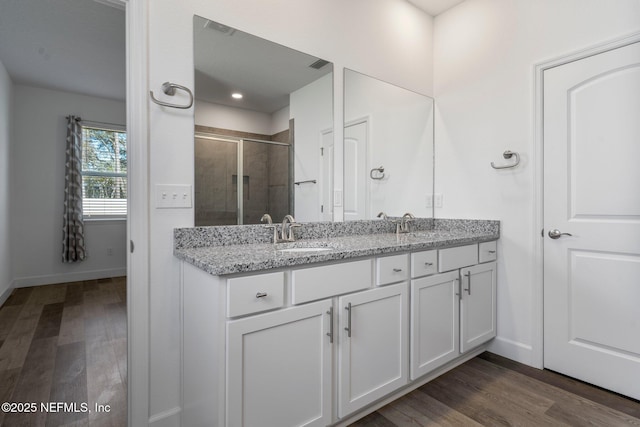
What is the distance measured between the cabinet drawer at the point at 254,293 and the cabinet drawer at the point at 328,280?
0.07 metres

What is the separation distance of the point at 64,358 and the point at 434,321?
8.48 ft

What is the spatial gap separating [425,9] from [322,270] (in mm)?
2513

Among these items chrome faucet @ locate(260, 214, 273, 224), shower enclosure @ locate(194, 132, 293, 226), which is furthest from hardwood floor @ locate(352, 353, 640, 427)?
shower enclosure @ locate(194, 132, 293, 226)

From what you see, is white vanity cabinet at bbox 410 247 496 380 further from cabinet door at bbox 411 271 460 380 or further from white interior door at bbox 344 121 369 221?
white interior door at bbox 344 121 369 221

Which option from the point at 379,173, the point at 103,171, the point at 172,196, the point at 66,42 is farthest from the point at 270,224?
the point at 103,171

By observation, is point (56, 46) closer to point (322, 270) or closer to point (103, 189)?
point (103, 189)

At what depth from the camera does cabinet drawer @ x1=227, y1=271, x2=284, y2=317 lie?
1.13 m

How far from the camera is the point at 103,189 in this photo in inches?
195

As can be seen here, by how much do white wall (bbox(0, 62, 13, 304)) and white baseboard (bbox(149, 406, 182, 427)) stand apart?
135 inches

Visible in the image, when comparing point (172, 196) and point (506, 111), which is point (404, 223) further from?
point (172, 196)

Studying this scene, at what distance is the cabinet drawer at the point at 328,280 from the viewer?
1.30 m

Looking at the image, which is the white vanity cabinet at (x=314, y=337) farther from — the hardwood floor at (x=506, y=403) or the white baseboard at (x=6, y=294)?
the white baseboard at (x=6, y=294)

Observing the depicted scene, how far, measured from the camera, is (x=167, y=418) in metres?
1.54

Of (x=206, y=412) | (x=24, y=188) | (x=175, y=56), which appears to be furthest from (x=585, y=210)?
(x=24, y=188)
